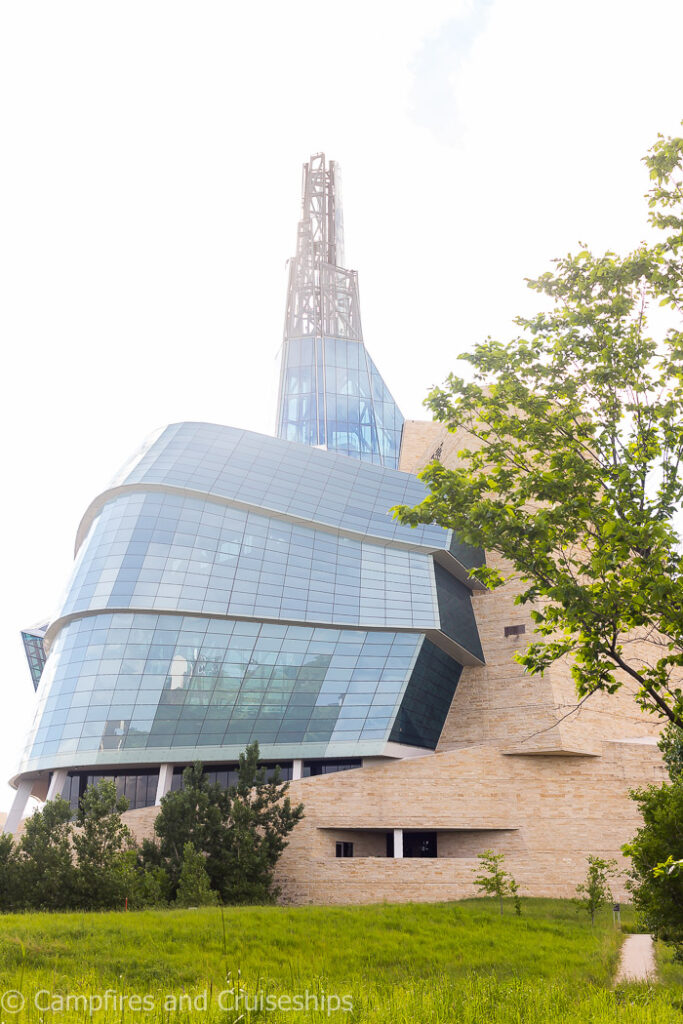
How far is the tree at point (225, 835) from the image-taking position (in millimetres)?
28062

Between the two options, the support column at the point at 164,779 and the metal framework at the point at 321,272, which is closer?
the support column at the point at 164,779

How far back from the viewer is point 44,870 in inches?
938

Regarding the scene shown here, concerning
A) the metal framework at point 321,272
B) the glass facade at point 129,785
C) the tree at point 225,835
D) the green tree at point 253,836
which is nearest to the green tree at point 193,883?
the tree at point 225,835

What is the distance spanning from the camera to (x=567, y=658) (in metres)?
41.2

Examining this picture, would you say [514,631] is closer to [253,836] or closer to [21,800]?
[253,836]

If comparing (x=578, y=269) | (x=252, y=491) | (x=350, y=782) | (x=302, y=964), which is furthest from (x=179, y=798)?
(x=578, y=269)

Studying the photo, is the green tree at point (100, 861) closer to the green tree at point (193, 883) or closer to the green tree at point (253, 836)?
the green tree at point (193, 883)

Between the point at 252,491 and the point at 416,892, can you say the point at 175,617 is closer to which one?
the point at 252,491

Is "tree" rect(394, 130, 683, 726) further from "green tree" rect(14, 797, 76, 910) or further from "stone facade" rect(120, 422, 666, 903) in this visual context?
"stone facade" rect(120, 422, 666, 903)

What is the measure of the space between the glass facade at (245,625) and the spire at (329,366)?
2865cm

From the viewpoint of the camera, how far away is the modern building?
3553cm

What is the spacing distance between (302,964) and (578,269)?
15914mm

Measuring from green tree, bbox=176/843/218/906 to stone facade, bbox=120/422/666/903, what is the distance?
843 centimetres

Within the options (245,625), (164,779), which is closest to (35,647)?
(164,779)
